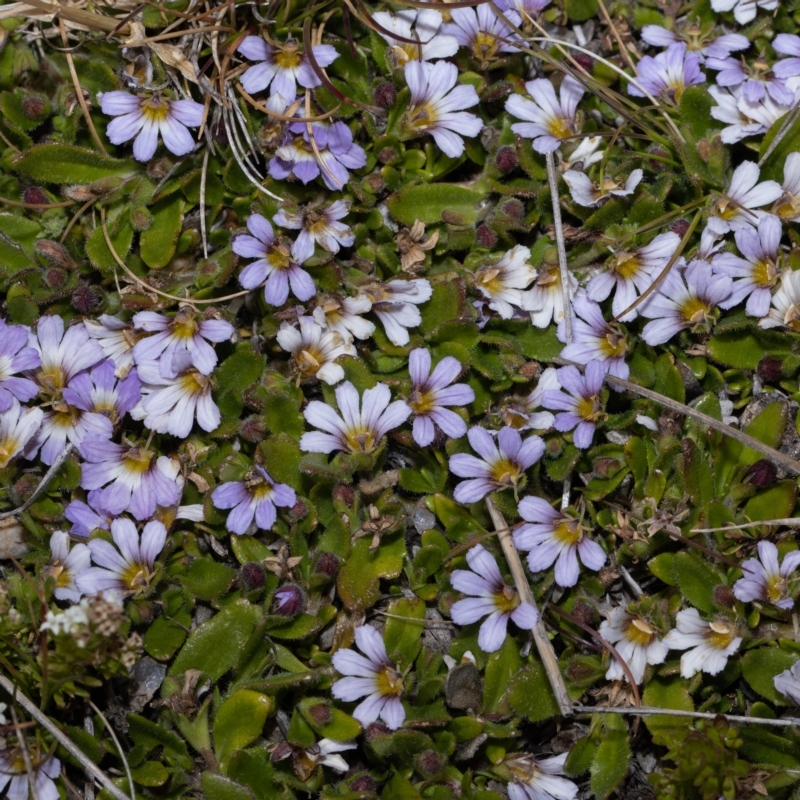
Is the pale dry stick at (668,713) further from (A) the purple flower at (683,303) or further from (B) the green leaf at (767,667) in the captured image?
(A) the purple flower at (683,303)

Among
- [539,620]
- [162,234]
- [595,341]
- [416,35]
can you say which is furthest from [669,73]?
[539,620]

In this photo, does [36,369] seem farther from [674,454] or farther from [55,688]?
[674,454]

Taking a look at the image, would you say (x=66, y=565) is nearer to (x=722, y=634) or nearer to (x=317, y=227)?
(x=317, y=227)

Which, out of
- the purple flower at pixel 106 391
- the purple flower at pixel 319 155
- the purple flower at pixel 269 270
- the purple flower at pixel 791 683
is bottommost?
the purple flower at pixel 791 683

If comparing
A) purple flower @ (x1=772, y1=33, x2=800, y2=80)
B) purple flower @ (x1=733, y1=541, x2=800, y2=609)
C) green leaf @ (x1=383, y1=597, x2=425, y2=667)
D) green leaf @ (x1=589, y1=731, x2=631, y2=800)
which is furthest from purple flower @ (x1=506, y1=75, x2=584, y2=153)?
green leaf @ (x1=589, y1=731, x2=631, y2=800)

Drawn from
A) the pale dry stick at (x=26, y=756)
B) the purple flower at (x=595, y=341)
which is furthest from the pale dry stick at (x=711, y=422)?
the pale dry stick at (x=26, y=756)

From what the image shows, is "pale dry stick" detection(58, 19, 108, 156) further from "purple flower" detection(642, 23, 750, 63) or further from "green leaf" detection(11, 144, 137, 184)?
"purple flower" detection(642, 23, 750, 63)

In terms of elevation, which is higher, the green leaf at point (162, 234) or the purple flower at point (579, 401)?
the green leaf at point (162, 234)
